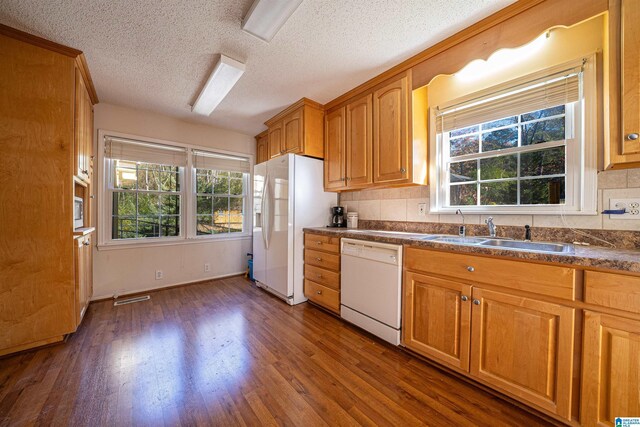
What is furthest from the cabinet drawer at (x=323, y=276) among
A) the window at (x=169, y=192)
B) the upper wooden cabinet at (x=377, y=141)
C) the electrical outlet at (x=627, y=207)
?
the electrical outlet at (x=627, y=207)

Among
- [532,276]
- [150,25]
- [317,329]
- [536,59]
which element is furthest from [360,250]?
[150,25]

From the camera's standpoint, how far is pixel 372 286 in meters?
2.02

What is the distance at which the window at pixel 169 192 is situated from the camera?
304 centimetres

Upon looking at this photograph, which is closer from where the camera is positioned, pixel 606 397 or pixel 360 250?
pixel 606 397

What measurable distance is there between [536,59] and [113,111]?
4.40 m

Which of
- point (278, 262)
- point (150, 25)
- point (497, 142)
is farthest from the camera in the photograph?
point (278, 262)

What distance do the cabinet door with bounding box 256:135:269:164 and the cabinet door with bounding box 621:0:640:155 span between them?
3.53m

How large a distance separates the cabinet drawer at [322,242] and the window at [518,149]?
1035mm

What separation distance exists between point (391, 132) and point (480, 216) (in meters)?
1.08

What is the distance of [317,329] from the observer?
87.1 inches

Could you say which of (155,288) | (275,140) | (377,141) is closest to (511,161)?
(377,141)

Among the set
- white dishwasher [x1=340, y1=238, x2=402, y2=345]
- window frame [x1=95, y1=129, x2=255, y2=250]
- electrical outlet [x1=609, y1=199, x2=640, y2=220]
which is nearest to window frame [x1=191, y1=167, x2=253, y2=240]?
window frame [x1=95, y1=129, x2=255, y2=250]

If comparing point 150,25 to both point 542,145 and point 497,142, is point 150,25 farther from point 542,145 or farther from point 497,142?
point 542,145

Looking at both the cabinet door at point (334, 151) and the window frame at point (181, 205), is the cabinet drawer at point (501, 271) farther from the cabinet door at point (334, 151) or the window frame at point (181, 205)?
the window frame at point (181, 205)
